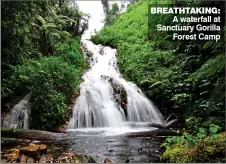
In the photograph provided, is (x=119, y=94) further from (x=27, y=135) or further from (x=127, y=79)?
(x=27, y=135)

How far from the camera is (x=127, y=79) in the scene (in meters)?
13.2

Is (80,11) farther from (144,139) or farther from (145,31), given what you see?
(144,139)

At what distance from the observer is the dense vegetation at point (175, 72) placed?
233 inches

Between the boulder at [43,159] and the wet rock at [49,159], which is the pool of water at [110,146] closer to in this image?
the wet rock at [49,159]

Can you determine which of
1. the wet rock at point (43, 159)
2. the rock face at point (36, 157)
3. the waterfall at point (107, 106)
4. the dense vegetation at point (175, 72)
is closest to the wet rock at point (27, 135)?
the rock face at point (36, 157)

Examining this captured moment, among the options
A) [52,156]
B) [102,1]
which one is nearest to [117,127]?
[52,156]

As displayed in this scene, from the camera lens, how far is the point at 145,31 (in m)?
17.4

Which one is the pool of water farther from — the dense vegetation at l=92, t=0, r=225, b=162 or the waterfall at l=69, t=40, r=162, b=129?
the waterfall at l=69, t=40, r=162, b=129

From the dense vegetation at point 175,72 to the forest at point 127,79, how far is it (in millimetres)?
18

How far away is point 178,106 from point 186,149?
4.90 m

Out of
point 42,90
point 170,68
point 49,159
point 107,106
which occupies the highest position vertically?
point 170,68

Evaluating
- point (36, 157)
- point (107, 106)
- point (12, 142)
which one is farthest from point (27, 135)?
point (107, 106)

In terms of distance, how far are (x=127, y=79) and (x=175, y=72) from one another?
249cm

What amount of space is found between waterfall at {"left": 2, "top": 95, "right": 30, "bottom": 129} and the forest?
0.04m
